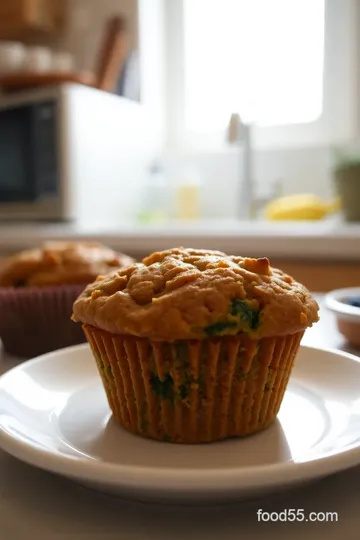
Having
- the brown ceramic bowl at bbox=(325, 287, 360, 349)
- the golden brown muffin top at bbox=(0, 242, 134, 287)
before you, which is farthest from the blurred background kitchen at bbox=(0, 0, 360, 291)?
the golden brown muffin top at bbox=(0, 242, 134, 287)

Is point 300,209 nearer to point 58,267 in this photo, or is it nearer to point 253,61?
point 253,61

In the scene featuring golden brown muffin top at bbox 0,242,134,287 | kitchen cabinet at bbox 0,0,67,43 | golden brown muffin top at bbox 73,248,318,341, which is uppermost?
kitchen cabinet at bbox 0,0,67,43

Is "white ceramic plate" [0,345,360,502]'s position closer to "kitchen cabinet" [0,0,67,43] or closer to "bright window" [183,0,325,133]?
"bright window" [183,0,325,133]

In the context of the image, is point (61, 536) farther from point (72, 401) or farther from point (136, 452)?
point (72, 401)

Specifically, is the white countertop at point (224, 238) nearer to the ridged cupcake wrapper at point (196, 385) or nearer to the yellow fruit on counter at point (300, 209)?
the yellow fruit on counter at point (300, 209)

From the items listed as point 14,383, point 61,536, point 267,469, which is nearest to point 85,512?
point 61,536

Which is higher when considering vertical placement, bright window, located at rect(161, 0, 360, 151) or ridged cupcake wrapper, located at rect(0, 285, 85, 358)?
bright window, located at rect(161, 0, 360, 151)
